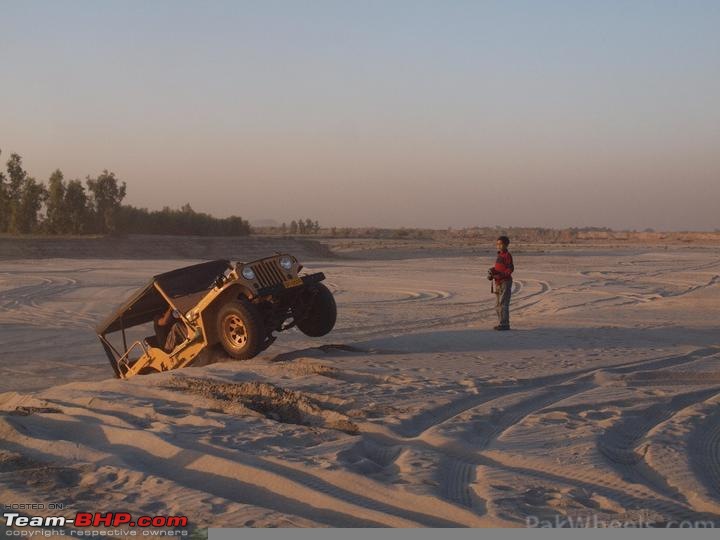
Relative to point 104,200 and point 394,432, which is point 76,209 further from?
point 394,432

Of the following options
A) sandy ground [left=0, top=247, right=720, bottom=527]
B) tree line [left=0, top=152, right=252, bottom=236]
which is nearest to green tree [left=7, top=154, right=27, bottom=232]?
tree line [left=0, top=152, right=252, bottom=236]

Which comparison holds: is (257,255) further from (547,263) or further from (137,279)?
(137,279)

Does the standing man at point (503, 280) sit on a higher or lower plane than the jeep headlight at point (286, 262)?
lower

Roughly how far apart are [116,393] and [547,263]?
1428 inches

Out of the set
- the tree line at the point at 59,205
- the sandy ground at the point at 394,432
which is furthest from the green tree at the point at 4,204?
the sandy ground at the point at 394,432

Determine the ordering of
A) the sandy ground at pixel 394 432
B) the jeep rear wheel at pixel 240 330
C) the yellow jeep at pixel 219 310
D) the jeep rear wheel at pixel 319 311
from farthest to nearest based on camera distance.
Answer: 1. the jeep rear wheel at pixel 319 311
2. the yellow jeep at pixel 219 310
3. the jeep rear wheel at pixel 240 330
4. the sandy ground at pixel 394 432

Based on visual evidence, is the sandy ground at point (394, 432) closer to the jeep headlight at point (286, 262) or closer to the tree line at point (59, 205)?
the jeep headlight at point (286, 262)

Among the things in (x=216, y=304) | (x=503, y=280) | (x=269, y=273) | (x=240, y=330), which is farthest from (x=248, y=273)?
(x=503, y=280)

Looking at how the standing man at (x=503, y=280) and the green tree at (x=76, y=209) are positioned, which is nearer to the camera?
the standing man at (x=503, y=280)

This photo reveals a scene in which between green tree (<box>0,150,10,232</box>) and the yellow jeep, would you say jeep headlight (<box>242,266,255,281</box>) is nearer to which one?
the yellow jeep

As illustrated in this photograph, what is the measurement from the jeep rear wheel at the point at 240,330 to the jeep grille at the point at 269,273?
46 centimetres

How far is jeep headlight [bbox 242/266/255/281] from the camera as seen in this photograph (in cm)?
1045

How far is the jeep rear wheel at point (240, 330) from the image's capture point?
10180mm

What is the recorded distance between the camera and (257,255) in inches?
2105
